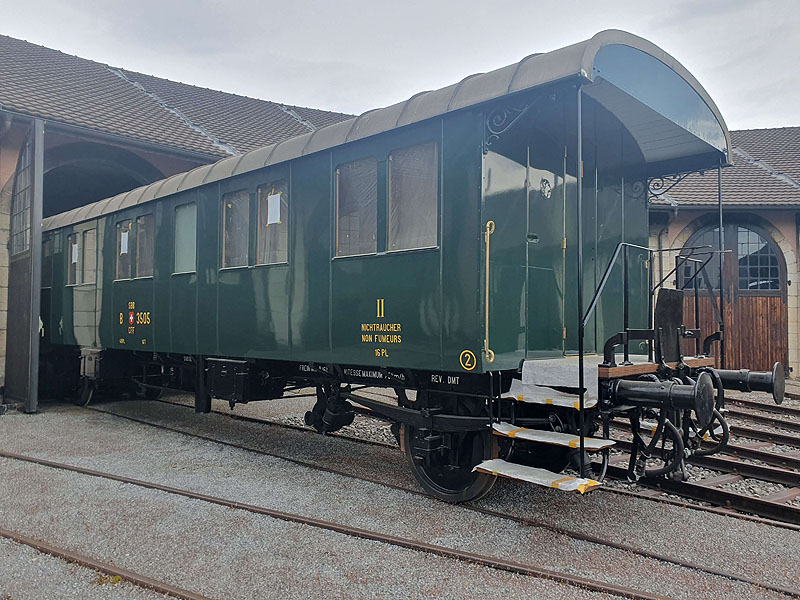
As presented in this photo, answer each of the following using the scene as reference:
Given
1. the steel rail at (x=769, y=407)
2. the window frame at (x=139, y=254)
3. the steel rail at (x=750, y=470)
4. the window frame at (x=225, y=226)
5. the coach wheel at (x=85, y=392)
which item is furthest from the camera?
the coach wheel at (x=85, y=392)

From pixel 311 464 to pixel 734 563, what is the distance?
4127 mm

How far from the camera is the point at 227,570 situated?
13.4ft

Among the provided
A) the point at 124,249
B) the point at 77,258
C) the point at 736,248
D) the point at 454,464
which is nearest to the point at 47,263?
the point at 77,258

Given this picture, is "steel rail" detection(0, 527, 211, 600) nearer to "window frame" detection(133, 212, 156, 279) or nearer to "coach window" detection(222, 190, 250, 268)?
"coach window" detection(222, 190, 250, 268)

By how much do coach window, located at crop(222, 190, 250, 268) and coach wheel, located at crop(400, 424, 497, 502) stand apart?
2987mm

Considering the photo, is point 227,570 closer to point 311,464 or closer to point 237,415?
point 311,464

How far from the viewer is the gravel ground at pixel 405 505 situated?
412 centimetres

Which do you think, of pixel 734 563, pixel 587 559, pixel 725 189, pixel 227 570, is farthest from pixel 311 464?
pixel 725 189

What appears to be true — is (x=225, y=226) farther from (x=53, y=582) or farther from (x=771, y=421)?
(x=771, y=421)

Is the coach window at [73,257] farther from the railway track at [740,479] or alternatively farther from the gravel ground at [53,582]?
the gravel ground at [53,582]

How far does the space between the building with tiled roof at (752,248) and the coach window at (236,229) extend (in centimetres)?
1200

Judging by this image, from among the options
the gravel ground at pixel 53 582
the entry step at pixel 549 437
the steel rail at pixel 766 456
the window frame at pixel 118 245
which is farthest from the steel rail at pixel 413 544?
the window frame at pixel 118 245

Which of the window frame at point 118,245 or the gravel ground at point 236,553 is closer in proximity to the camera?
the gravel ground at point 236,553

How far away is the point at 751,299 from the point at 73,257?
618 inches
